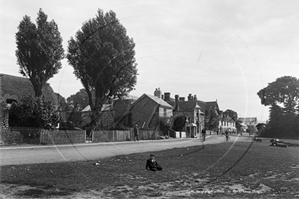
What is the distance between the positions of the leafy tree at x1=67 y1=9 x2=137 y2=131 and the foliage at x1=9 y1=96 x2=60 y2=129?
21.2 meters

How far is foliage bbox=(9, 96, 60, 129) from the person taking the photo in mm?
26855

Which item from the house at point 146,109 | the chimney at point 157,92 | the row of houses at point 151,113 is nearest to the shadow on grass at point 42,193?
the row of houses at point 151,113

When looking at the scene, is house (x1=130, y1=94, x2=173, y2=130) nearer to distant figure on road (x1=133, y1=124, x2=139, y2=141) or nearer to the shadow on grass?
distant figure on road (x1=133, y1=124, x2=139, y2=141)

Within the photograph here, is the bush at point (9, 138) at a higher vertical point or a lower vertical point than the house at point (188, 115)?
lower

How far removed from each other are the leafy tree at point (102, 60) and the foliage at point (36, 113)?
2120 cm

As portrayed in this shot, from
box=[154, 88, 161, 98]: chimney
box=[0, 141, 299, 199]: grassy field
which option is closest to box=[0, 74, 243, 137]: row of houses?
box=[154, 88, 161, 98]: chimney

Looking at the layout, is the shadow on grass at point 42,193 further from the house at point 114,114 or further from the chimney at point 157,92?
the chimney at point 157,92

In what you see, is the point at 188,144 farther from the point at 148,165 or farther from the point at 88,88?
the point at 88,88

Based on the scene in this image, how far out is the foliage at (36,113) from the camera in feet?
88.1

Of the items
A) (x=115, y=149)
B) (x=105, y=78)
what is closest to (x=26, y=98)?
(x=115, y=149)

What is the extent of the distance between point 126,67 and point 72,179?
3.74 m

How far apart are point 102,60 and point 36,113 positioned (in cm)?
2580

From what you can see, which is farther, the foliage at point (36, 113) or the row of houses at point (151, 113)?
the foliage at point (36, 113)

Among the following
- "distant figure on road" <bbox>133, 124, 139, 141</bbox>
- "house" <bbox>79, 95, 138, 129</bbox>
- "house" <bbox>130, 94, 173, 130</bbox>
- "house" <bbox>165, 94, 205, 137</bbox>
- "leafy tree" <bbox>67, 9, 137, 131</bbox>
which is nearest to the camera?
"leafy tree" <bbox>67, 9, 137, 131</bbox>
